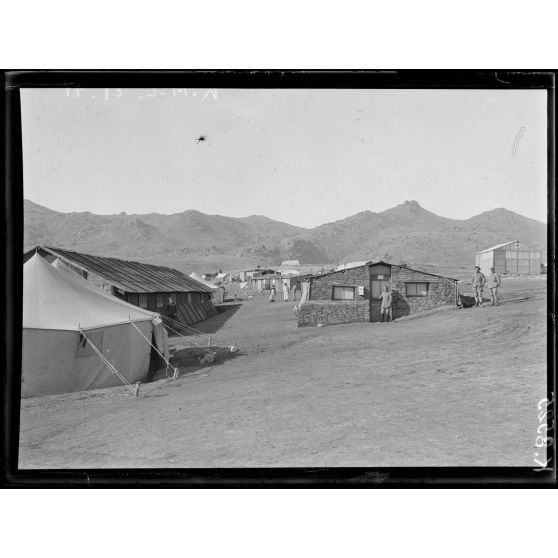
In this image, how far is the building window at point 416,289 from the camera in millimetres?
7168

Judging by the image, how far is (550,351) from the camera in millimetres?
4445

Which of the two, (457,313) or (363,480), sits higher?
(457,313)

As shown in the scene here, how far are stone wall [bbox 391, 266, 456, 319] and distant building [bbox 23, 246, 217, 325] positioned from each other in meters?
4.92

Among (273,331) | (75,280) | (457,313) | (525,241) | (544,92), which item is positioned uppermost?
(544,92)

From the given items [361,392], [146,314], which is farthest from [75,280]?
[361,392]

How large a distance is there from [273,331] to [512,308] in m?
5.01

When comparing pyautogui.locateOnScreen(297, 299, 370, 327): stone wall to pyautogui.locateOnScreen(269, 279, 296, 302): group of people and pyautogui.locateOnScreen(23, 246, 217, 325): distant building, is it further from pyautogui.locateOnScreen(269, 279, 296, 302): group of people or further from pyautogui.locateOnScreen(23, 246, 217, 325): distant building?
pyautogui.locateOnScreen(23, 246, 217, 325): distant building

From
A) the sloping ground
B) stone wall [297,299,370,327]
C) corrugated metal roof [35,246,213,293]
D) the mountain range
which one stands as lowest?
the sloping ground

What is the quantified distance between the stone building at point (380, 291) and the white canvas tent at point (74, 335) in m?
3.71

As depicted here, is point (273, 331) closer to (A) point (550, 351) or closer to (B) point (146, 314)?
(B) point (146, 314)

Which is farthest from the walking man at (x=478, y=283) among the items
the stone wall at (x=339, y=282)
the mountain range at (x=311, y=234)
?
the stone wall at (x=339, y=282)

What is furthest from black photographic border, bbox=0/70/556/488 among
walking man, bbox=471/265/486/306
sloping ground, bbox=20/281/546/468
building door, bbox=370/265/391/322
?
building door, bbox=370/265/391/322

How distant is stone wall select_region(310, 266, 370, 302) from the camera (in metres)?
7.20

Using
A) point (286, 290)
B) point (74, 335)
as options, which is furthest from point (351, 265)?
point (286, 290)
